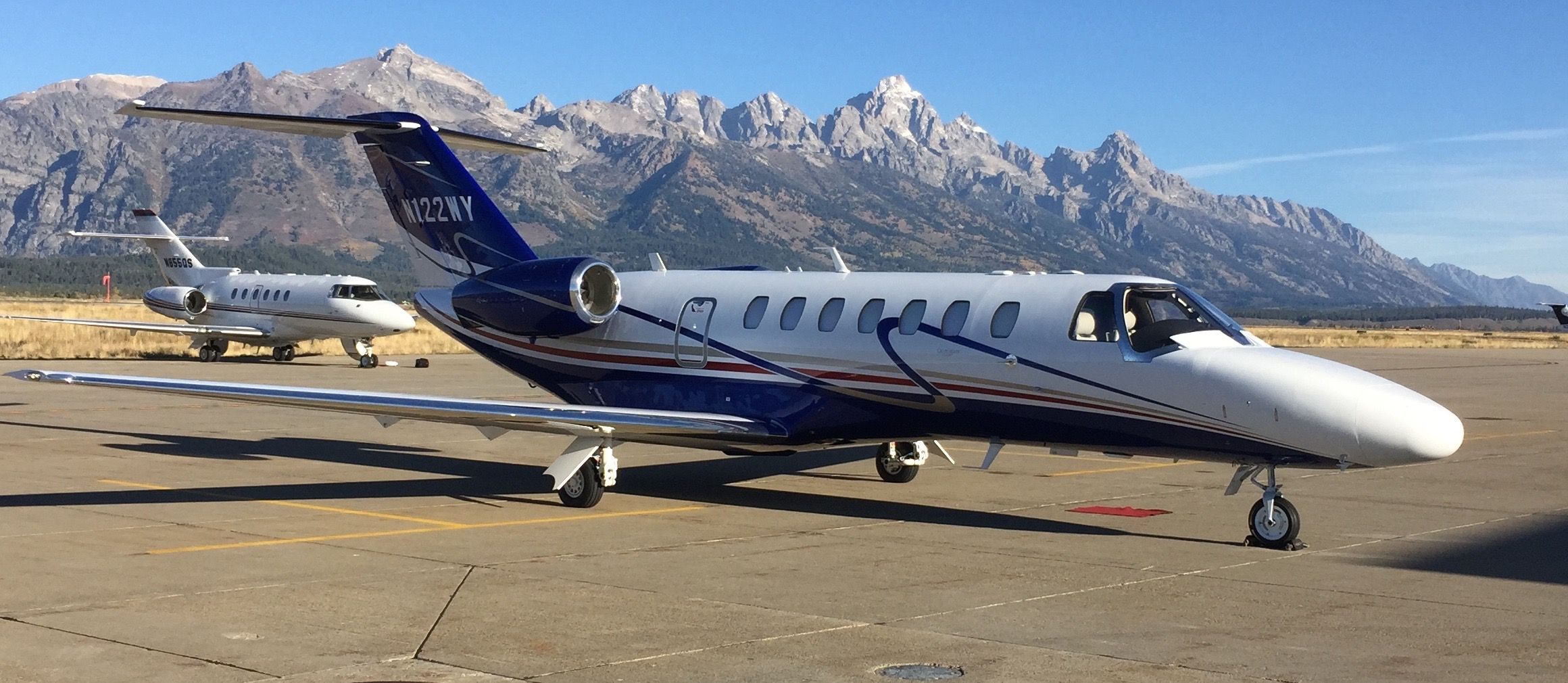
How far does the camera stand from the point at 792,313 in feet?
49.1

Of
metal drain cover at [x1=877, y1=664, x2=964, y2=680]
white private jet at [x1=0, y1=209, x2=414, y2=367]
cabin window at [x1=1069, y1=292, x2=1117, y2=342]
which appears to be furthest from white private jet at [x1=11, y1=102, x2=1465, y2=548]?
white private jet at [x1=0, y1=209, x2=414, y2=367]

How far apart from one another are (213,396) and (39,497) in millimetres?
2017

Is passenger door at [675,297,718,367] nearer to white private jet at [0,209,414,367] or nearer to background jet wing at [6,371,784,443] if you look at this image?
background jet wing at [6,371,784,443]

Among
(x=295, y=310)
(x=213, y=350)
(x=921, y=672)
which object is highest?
(x=921, y=672)

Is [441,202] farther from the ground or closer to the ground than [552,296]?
farther from the ground

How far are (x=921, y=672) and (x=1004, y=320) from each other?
6319 millimetres

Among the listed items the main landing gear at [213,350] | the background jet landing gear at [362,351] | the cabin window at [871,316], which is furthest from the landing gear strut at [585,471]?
the main landing gear at [213,350]

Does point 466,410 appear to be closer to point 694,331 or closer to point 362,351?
point 694,331

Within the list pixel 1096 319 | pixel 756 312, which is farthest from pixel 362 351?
pixel 1096 319

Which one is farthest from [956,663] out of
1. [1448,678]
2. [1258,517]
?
[1258,517]

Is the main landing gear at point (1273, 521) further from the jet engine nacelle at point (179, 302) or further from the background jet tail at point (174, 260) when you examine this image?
the background jet tail at point (174, 260)

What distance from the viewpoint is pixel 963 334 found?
44.3ft

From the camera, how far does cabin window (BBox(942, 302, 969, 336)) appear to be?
44.6 ft

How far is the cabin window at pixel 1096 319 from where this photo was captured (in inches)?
500
